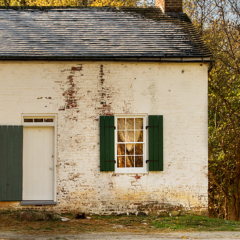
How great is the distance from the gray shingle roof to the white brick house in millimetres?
79

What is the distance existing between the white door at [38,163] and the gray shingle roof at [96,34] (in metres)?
2.14

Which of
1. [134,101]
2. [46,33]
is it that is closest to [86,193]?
[134,101]

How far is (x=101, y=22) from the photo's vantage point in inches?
427

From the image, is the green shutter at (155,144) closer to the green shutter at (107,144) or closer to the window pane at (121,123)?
the window pane at (121,123)

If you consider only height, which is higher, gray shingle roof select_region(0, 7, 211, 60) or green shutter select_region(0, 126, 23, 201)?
gray shingle roof select_region(0, 7, 211, 60)

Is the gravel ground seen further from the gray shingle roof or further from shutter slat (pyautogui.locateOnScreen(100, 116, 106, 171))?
the gray shingle roof

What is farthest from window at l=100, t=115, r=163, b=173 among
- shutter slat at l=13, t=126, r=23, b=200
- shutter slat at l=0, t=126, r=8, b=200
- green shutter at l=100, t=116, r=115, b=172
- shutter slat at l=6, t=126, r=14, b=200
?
shutter slat at l=0, t=126, r=8, b=200

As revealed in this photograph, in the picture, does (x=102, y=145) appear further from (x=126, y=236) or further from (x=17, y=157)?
(x=126, y=236)

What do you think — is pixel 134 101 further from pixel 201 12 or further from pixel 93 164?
pixel 201 12

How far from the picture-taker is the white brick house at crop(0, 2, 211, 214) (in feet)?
29.6

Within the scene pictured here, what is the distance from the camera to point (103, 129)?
9.05 m

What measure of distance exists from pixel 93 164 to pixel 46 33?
4344 millimetres

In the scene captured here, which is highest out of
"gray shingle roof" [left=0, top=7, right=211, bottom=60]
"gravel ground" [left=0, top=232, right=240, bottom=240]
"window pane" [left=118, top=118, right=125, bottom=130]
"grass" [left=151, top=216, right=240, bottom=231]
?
"gray shingle roof" [left=0, top=7, right=211, bottom=60]

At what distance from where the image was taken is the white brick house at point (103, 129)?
29.6 ft
